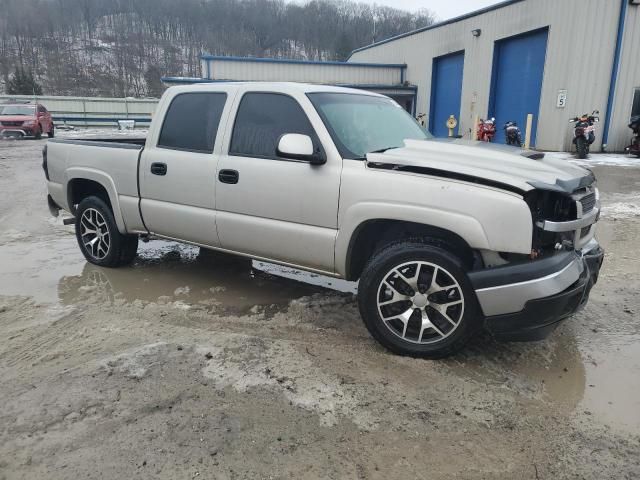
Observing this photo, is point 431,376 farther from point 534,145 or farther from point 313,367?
point 534,145

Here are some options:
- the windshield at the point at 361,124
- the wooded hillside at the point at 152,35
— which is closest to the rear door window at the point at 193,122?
the windshield at the point at 361,124

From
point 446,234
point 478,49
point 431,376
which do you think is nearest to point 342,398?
point 431,376

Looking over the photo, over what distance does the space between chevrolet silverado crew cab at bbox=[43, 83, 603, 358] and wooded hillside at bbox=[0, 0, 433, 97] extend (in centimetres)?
7794

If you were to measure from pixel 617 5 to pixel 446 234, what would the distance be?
16.4m

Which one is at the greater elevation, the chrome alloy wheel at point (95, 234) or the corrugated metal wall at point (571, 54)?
the corrugated metal wall at point (571, 54)

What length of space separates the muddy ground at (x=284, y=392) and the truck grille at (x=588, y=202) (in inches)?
39.4

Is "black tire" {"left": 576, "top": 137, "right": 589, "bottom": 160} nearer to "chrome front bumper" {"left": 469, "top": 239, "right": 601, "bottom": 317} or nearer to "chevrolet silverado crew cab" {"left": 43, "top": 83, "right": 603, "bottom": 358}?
"chevrolet silverado crew cab" {"left": 43, "top": 83, "right": 603, "bottom": 358}

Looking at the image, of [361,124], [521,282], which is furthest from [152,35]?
[521,282]

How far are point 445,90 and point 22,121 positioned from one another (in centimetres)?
2041

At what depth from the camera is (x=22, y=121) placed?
23.5 meters

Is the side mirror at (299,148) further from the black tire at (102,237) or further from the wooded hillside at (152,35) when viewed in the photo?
the wooded hillside at (152,35)

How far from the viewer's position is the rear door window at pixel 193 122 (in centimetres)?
436

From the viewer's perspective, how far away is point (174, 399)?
2873 mm

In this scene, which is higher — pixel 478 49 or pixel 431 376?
pixel 478 49
